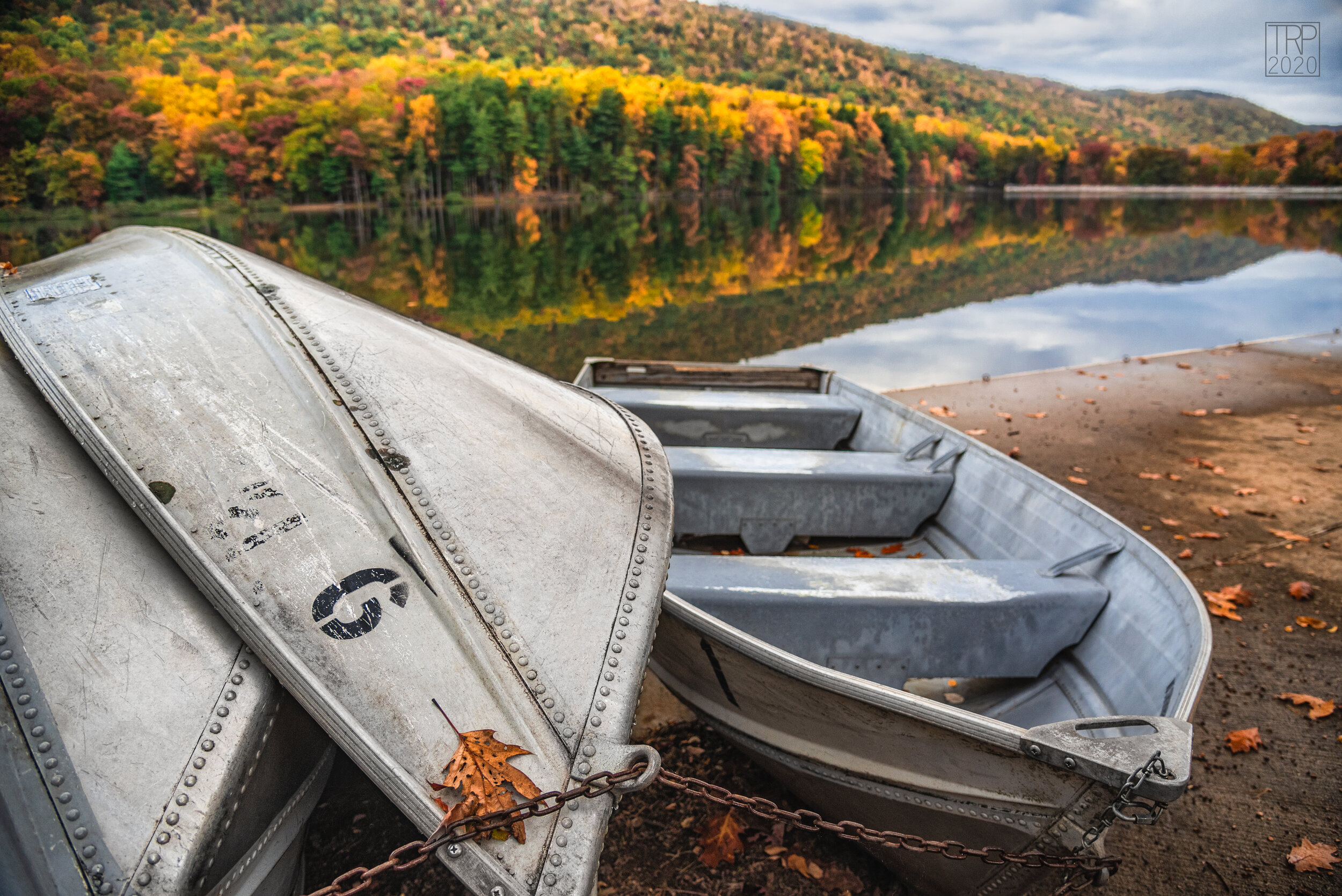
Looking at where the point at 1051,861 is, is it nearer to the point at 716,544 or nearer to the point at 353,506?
the point at 353,506

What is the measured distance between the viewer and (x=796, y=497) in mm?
5363

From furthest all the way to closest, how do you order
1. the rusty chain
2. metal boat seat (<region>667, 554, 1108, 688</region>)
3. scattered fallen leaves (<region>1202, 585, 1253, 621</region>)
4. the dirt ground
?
1. scattered fallen leaves (<region>1202, 585, 1253, 621</region>)
2. metal boat seat (<region>667, 554, 1108, 688</region>)
3. the dirt ground
4. the rusty chain

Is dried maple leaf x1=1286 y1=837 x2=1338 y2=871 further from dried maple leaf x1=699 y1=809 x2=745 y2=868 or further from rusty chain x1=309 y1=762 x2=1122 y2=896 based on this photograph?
dried maple leaf x1=699 y1=809 x2=745 y2=868

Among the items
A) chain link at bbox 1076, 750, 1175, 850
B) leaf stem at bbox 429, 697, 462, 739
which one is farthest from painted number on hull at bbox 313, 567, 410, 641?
chain link at bbox 1076, 750, 1175, 850

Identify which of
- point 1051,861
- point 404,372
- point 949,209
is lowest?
point 1051,861

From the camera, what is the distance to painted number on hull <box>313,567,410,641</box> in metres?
2.43

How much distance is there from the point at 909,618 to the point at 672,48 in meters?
195

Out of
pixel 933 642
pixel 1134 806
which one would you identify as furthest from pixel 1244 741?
pixel 1134 806

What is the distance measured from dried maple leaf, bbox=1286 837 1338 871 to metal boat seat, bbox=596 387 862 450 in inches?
178

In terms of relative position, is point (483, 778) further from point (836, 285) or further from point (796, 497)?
point (836, 285)

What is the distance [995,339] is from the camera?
60.4 feet

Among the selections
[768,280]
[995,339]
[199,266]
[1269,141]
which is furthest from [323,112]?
[1269,141]

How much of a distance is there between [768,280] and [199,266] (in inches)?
937

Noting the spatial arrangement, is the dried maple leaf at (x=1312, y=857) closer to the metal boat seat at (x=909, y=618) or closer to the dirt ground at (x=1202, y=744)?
the dirt ground at (x=1202, y=744)
